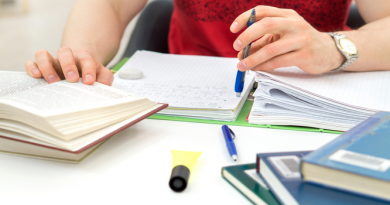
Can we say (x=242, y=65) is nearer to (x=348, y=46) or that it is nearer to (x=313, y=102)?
(x=313, y=102)

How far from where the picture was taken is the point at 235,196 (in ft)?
1.34

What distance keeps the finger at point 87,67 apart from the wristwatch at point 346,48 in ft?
1.69

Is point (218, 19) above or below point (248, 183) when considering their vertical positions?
above

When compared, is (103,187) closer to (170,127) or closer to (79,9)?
(170,127)

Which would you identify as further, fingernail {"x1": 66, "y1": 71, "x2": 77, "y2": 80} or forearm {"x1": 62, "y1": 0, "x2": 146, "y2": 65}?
forearm {"x1": 62, "y1": 0, "x2": 146, "y2": 65}

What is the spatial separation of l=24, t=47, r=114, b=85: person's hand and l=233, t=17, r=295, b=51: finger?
0.28 m

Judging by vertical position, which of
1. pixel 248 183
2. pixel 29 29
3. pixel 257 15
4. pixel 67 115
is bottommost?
pixel 248 183

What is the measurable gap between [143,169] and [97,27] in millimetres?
608

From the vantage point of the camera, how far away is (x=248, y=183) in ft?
1.28

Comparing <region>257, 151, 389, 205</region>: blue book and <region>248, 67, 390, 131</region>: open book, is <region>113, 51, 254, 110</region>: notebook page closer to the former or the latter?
<region>248, 67, 390, 131</region>: open book

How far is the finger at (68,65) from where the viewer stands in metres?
0.60

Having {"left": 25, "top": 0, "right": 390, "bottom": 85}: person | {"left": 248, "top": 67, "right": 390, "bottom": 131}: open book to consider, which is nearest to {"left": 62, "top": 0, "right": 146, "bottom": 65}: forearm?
{"left": 25, "top": 0, "right": 390, "bottom": 85}: person

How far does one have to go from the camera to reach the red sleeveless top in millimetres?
1017

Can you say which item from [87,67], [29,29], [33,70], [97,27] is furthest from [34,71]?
[29,29]
